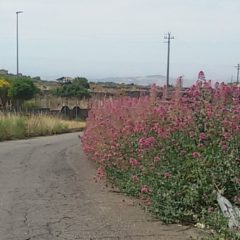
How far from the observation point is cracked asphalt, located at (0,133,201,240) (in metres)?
8.38

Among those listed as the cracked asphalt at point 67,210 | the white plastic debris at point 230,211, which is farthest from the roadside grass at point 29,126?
the white plastic debris at point 230,211

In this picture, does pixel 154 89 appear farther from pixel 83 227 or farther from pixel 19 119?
pixel 19 119

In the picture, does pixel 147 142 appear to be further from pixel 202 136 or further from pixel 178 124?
pixel 202 136

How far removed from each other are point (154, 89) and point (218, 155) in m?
4.20

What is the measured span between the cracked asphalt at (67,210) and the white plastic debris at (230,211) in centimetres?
53

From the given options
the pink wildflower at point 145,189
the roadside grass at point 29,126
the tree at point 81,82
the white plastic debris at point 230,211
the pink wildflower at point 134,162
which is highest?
the pink wildflower at point 134,162

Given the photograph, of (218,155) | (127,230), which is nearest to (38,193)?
(127,230)

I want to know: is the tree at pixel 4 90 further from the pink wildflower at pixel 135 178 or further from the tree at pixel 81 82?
the pink wildflower at pixel 135 178

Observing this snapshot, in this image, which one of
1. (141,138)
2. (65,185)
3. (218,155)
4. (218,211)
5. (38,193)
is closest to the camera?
(218,211)

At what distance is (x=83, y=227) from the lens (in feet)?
29.1

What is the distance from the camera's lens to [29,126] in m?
33.7

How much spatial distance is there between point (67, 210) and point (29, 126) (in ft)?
78.1

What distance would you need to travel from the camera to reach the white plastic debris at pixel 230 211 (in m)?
7.47

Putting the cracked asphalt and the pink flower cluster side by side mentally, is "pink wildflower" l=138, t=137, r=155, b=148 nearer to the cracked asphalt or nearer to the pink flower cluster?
the pink flower cluster
